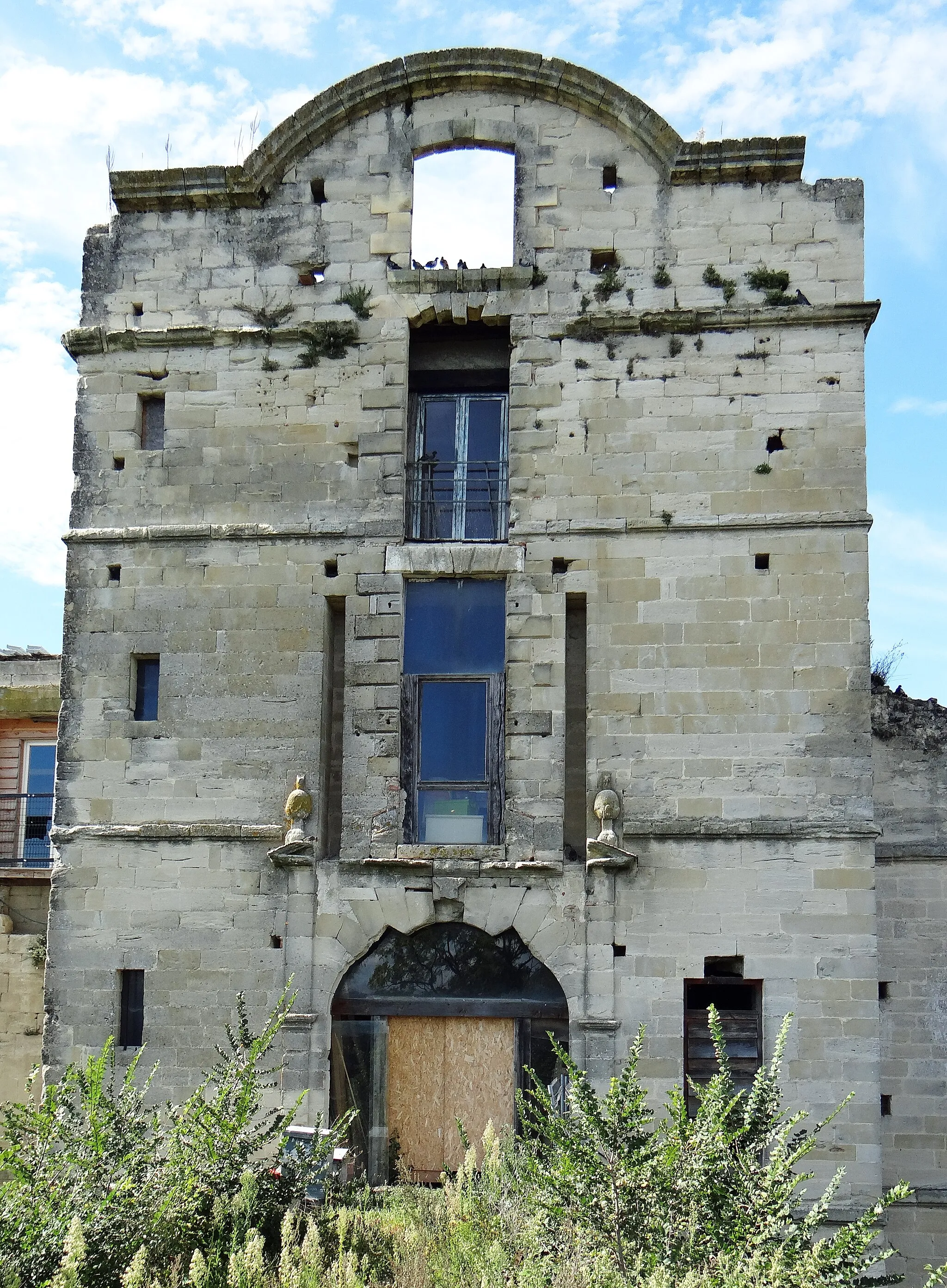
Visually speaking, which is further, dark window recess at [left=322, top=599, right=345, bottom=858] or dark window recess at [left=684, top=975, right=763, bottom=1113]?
dark window recess at [left=322, top=599, right=345, bottom=858]

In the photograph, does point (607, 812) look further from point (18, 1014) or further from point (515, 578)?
point (18, 1014)

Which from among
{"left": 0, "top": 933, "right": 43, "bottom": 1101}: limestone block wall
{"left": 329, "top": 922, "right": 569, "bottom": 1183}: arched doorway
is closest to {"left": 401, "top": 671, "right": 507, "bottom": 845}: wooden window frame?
{"left": 329, "top": 922, "right": 569, "bottom": 1183}: arched doorway

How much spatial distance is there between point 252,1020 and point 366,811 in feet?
7.04

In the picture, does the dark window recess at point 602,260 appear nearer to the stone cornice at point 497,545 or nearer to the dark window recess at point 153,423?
the stone cornice at point 497,545

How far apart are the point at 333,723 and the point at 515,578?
2.28m

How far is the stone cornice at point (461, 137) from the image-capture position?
1363 cm

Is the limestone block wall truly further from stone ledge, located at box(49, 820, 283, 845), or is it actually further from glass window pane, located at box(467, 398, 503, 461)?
glass window pane, located at box(467, 398, 503, 461)

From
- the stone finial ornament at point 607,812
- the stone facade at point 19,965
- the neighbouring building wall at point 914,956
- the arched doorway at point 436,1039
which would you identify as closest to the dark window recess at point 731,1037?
the arched doorway at point 436,1039

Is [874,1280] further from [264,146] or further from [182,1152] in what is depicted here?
[264,146]

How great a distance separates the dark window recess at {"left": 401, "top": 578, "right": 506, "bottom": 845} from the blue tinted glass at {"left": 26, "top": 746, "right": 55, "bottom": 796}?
21.5 feet

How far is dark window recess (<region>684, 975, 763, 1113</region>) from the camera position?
1235 centimetres

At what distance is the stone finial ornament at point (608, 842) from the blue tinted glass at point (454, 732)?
1161mm

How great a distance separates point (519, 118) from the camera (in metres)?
14.0

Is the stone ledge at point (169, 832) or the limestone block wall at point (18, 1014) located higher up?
the stone ledge at point (169, 832)
